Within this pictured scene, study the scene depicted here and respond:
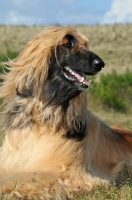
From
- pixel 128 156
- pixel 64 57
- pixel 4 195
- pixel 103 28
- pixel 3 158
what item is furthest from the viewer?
pixel 103 28

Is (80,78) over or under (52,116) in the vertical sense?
over

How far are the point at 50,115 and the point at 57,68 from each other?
0.42m

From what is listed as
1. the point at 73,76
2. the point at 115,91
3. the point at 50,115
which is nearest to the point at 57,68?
the point at 73,76

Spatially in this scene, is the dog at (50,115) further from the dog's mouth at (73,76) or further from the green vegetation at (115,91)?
the green vegetation at (115,91)

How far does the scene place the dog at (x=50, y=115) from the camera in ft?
16.1

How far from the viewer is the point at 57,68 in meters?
5.03

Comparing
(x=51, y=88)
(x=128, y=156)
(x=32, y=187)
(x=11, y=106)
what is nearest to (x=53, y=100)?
(x=51, y=88)

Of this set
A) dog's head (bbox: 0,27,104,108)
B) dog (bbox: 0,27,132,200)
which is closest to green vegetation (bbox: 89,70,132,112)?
dog (bbox: 0,27,132,200)

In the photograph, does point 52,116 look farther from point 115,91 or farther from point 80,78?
point 115,91

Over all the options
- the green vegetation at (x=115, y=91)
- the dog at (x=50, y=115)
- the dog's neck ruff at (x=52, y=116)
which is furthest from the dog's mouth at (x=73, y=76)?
the green vegetation at (x=115, y=91)

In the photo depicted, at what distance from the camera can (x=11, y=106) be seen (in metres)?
5.22

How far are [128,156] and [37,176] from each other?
151cm

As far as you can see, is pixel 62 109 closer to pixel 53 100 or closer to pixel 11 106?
pixel 53 100

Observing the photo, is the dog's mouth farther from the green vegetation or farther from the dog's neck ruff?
the green vegetation
